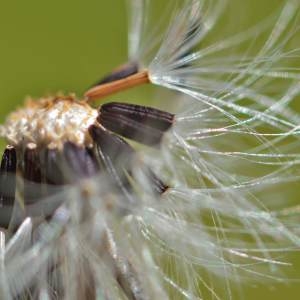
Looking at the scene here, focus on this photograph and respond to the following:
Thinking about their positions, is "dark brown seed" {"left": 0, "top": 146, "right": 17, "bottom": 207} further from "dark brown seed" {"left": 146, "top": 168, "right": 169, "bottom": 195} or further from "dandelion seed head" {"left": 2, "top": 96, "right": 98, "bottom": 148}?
"dark brown seed" {"left": 146, "top": 168, "right": 169, "bottom": 195}

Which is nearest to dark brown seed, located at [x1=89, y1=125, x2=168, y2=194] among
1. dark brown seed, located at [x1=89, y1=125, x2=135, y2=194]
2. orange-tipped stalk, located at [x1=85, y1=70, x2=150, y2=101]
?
dark brown seed, located at [x1=89, y1=125, x2=135, y2=194]

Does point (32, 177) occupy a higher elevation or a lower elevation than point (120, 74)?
lower

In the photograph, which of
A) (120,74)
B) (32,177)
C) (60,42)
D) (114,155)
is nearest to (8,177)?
(32,177)

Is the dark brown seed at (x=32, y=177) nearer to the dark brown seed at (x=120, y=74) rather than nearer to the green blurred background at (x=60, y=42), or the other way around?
the dark brown seed at (x=120, y=74)

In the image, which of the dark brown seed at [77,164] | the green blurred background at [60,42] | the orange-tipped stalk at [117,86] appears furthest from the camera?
the green blurred background at [60,42]

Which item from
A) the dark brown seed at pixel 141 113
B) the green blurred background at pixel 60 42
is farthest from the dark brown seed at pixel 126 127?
the green blurred background at pixel 60 42

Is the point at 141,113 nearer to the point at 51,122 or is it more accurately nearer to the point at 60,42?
the point at 51,122
